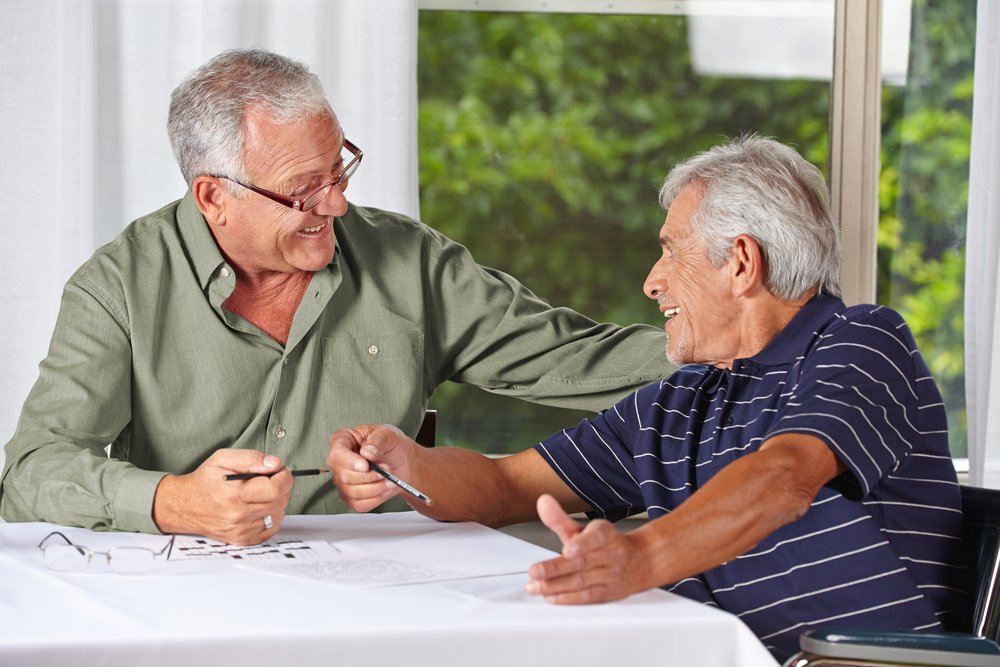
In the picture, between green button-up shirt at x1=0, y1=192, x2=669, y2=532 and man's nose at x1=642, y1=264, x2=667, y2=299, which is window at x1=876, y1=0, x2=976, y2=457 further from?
man's nose at x1=642, y1=264, x2=667, y2=299

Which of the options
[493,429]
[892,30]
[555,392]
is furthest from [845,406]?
[892,30]

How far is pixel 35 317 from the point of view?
9.02 ft

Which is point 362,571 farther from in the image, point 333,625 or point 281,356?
point 281,356

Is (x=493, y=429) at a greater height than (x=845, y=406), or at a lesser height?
lesser

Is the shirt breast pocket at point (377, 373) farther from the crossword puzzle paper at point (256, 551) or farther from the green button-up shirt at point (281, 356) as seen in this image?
the crossword puzzle paper at point (256, 551)

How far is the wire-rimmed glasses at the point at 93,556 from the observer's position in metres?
1.42

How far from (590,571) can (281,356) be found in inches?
42.5

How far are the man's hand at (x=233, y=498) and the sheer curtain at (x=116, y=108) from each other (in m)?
1.34

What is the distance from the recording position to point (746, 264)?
1.74 metres

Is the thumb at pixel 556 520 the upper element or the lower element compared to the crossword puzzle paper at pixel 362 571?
upper

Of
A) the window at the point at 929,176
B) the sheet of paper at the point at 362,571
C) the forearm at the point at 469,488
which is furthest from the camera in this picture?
the window at the point at 929,176

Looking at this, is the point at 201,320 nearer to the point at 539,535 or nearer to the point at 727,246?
the point at 539,535

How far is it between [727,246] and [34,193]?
6.13 ft

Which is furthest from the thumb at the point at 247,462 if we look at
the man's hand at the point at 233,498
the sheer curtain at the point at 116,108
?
the sheer curtain at the point at 116,108
